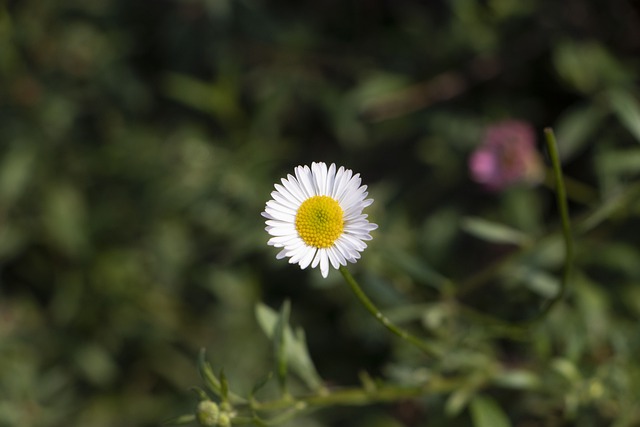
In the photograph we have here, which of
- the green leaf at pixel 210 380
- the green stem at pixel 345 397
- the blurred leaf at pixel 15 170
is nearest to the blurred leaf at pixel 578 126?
the green stem at pixel 345 397

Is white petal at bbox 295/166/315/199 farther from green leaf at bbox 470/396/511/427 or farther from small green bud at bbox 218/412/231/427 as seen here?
green leaf at bbox 470/396/511/427

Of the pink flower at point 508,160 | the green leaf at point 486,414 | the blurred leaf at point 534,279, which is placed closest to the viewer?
the green leaf at point 486,414

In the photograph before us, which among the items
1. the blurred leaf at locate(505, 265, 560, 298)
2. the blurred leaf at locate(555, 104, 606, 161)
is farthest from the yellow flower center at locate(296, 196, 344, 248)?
the blurred leaf at locate(555, 104, 606, 161)

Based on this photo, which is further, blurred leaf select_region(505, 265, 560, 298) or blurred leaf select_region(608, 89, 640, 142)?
blurred leaf select_region(505, 265, 560, 298)

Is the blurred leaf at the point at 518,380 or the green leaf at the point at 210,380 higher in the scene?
the blurred leaf at the point at 518,380

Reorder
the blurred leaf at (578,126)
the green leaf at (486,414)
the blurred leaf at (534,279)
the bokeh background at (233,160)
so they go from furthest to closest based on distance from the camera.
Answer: the bokeh background at (233,160), the blurred leaf at (578,126), the blurred leaf at (534,279), the green leaf at (486,414)

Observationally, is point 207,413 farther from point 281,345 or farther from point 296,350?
point 296,350

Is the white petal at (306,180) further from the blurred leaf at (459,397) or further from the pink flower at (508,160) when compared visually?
the pink flower at (508,160)
